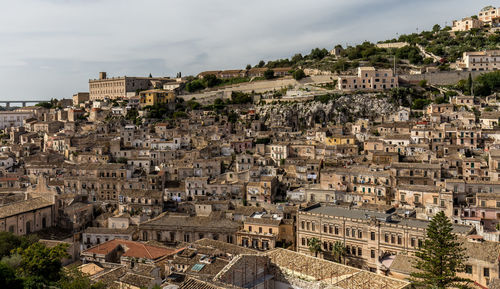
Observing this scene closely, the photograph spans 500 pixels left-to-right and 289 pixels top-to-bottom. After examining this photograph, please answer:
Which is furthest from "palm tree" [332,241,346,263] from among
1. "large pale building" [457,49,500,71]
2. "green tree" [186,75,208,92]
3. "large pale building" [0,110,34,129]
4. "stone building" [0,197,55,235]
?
"large pale building" [0,110,34,129]

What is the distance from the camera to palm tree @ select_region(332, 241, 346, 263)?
97.2 feet

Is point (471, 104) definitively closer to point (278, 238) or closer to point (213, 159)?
point (213, 159)

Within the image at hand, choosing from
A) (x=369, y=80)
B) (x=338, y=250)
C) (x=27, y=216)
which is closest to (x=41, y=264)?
(x=27, y=216)

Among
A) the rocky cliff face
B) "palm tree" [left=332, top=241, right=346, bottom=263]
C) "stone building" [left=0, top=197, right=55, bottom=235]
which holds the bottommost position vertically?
"palm tree" [left=332, top=241, right=346, bottom=263]

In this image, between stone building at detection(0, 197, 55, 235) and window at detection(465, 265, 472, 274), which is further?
stone building at detection(0, 197, 55, 235)

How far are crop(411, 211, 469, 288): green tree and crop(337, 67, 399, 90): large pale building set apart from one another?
5138 centimetres

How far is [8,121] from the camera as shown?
90.6m

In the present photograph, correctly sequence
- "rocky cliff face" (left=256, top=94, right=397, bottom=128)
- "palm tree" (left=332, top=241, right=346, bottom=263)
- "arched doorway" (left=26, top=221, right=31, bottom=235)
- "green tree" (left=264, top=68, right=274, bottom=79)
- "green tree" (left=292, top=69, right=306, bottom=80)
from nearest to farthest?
"palm tree" (left=332, top=241, right=346, bottom=263)
"arched doorway" (left=26, top=221, right=31, bottom=235)
"rocky cliff face" (left=256, top=94, right=397, bottom=128)
"green tree" (left=292, top=69, right=306, bottom=80)
"green tree" (left=264, top=68, right=274, bottom=79)

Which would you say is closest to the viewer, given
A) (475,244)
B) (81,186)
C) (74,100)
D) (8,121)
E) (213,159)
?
(475,244)

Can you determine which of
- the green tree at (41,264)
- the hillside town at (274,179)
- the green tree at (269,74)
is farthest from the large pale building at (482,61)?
the green tree at (41,264)

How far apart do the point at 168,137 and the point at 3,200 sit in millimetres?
24267

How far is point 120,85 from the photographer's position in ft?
308

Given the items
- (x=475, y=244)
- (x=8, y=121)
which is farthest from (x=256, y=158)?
(x=8, y=121)

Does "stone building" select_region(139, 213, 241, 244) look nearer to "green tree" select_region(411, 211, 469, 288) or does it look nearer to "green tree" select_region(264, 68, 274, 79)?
"green tree" select_region(411, 211, 469, 288)
